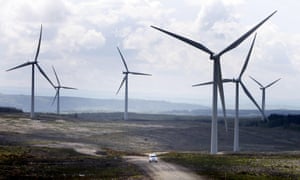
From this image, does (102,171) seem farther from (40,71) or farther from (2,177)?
(40,71)

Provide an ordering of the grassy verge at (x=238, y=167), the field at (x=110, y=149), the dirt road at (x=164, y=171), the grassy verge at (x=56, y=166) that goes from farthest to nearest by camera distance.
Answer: the field at (x=110, y=149), the grassy verge at (x=238, y=167), the dirt road at (x=164, y=171), the grassy verge at (x=56, y=166)

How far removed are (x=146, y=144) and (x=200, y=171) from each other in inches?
1793

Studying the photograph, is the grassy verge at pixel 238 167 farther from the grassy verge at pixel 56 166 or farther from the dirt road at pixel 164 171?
the grassy verge at pixel 56 166

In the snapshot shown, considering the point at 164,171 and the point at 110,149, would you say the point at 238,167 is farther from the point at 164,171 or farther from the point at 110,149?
the point at 110,149

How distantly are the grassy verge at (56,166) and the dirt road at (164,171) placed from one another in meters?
1.17

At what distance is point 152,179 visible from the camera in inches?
1815

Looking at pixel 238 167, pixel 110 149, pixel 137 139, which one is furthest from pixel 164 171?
pixel 137 139

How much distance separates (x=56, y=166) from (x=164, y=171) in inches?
417

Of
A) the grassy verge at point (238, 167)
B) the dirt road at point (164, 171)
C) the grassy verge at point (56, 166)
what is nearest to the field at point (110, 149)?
the grassy verge at point (56, 166)

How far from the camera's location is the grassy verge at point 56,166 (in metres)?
47.8

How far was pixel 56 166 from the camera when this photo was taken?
5488 centimetres

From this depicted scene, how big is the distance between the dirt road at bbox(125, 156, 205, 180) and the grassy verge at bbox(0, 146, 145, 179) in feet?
3.85

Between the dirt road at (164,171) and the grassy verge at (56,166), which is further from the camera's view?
the dirt road at (164,171)

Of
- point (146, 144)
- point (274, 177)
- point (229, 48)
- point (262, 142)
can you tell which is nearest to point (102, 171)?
point (274, 177)
